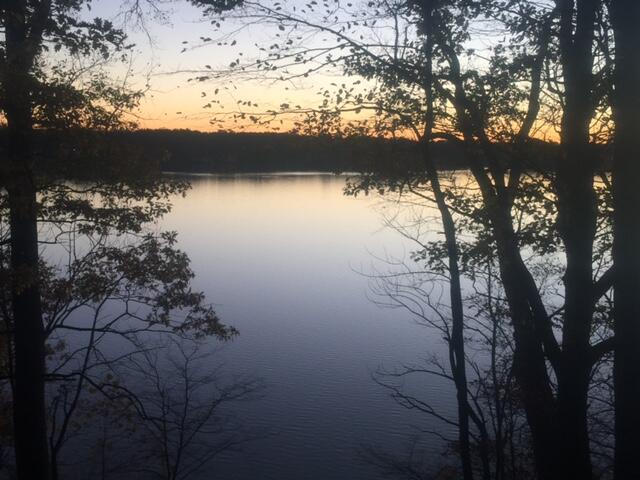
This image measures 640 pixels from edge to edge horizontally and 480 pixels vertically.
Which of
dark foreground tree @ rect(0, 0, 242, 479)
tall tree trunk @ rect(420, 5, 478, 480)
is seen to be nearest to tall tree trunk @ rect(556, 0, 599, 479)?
tall tree trunk @ rect(420, 5, 478, 480)

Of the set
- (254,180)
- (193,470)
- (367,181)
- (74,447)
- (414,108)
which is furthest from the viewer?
(254,180)

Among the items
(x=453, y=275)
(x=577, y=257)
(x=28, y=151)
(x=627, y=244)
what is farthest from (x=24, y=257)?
(x=627, y=244)

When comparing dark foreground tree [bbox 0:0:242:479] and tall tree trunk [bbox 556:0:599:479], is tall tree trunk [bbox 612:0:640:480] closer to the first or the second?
tall tree trunk [bbox 556:0:599:479]

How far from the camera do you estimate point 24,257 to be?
8.62 metres

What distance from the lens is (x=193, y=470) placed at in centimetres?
1421

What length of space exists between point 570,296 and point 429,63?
10.9ft

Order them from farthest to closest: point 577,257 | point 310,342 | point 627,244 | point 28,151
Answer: point 310,342
point 28,151
point 577,257
point 627,244

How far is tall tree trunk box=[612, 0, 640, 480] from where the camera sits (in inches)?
177

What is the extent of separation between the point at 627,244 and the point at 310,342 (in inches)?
628

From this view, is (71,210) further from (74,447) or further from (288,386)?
(288,386)

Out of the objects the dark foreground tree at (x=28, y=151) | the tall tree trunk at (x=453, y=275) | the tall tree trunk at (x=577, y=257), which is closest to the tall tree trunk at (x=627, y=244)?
the tall tree trunk at (x=577, y=257)

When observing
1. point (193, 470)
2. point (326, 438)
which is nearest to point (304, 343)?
point (326, 438)

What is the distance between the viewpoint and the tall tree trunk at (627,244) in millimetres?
4488

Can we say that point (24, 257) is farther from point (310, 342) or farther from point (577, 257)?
point (310, 342)
